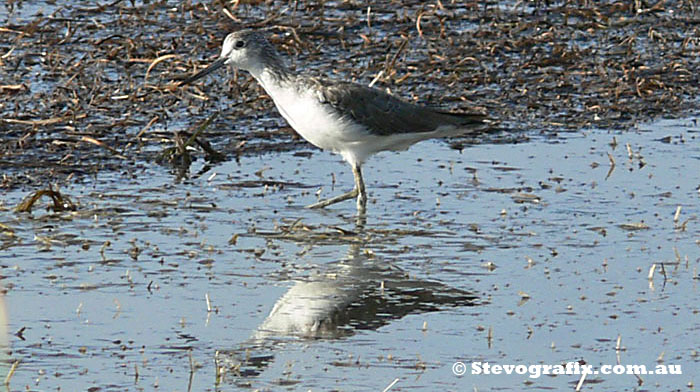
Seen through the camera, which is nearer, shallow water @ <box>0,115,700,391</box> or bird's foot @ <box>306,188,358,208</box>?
shallow water @ <box>0,115,700,391</box>

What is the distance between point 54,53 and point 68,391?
7858mm

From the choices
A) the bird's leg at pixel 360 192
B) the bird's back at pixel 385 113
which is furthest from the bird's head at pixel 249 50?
the bird's leg at pixel 360 192

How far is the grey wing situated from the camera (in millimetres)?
10648

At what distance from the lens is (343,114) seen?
418 inches

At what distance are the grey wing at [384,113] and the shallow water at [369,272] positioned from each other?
0.46m

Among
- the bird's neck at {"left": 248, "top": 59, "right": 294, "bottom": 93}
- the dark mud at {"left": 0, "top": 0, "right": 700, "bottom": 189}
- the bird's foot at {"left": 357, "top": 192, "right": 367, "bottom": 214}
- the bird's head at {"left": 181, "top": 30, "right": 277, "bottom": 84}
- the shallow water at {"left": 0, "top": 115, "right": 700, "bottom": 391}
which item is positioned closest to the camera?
the shallow water at {"left": 0, "top": 115, "right": 700, "bottom": 391}

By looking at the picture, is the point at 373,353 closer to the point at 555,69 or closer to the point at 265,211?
the point at 265,211

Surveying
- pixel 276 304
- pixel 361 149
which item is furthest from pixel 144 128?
pixel 276 304

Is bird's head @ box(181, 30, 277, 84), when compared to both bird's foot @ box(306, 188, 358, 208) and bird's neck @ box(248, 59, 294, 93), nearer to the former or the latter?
bird's neck @ box(248, 59, 294, 93)

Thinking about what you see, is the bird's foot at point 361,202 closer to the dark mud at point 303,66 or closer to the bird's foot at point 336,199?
the bird's foot at point 336,199

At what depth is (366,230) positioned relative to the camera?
1008 centimetres

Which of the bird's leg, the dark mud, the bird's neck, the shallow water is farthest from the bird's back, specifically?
the dark mud

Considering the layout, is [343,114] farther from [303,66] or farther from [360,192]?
[303,66]

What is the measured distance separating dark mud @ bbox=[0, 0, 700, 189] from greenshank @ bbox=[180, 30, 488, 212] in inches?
47.3
